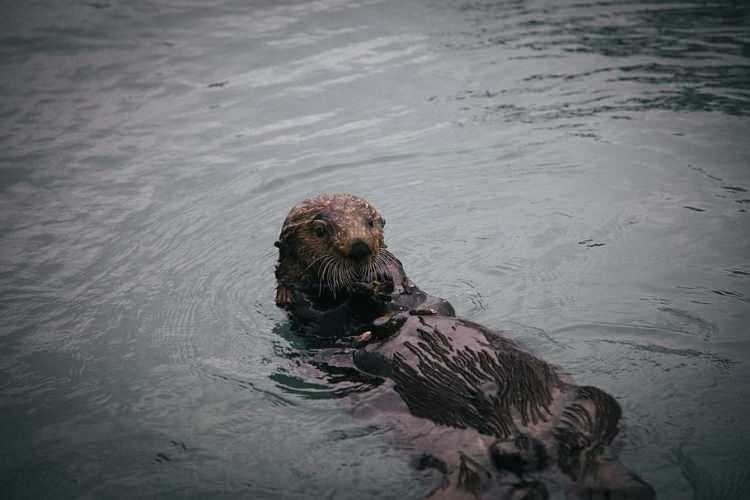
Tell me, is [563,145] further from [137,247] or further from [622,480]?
[622,480]

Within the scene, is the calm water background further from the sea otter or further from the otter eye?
the otter eye

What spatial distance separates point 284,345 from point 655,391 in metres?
2.27

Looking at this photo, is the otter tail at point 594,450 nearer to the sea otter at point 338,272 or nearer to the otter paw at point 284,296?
the sea otter at point 338,272

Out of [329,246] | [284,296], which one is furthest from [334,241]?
[284,296]

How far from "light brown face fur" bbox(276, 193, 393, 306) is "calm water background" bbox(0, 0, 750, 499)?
50 centimetres

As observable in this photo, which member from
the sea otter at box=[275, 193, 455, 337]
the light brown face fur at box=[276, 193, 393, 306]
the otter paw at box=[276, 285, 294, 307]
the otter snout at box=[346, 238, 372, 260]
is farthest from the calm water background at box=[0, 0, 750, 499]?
the otter snout at box=[346, 238, 372, 260]

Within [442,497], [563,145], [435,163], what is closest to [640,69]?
[563,145]

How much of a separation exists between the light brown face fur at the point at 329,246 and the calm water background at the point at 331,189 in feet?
1.64

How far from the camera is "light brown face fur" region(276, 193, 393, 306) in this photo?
14.3 ft

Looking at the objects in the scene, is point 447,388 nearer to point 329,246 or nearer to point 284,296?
point 329,246

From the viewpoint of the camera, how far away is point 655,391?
150 inches

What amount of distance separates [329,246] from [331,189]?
107 inches

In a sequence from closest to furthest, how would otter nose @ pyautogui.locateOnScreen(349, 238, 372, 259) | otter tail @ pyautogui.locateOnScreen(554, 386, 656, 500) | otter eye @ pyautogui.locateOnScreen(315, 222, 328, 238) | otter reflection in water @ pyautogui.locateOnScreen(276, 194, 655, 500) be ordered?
1. otter tail @ pyautogui.locateOnScreen(554, 386, 656, 500)
2. otter reflection in water @ pyautogui.locateOnScreen(276, 194, 655, 500)
3. otter nose @ pyautogui.locateOnScreen(349, 238, 372, 259)
4. otter eye @ pyautogui.locateOnScreen(315, 222, 328, 238)

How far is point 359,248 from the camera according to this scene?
417 centimetres
